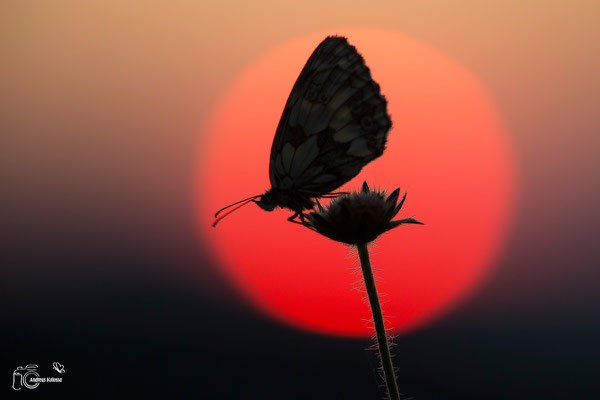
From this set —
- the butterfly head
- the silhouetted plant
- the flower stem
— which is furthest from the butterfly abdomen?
the flower stem

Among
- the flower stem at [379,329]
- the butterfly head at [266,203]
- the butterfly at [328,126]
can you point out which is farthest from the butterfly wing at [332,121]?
the flower stem at [379,329]

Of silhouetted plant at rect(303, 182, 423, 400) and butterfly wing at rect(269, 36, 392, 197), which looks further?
butterfly wing at rect(269, 36, 392, 197)

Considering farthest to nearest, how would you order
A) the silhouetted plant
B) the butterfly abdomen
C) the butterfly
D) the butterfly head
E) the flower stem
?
the butterfly head, the butterfly abdomen, the butterfly, the silhouetted plant, the flower stem

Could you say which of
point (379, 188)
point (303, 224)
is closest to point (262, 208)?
point (303, 224)

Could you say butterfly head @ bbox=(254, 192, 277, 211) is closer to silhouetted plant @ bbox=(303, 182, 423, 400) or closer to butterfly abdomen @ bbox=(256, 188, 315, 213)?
butterfly abdomen @ bbox=(256, 188, 315, 213)

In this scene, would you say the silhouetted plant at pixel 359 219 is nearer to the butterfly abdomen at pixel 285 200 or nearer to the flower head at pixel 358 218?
the flower head at pixel 358 218

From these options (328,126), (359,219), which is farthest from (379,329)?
(328,126)
